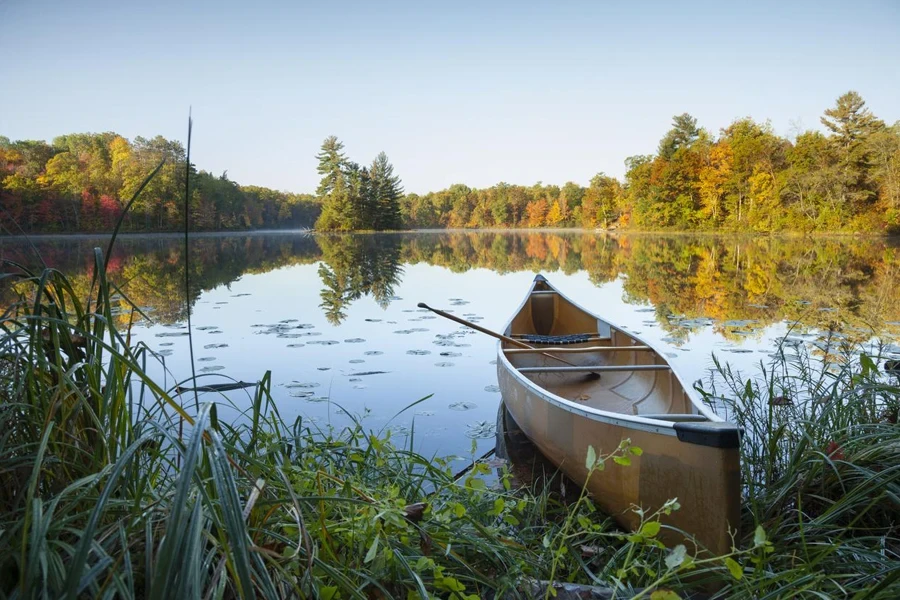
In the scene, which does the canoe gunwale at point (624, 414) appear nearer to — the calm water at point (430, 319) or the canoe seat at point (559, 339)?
the calm water at point (430, 319)

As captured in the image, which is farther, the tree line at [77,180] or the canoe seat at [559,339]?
the tree line at [77,180]

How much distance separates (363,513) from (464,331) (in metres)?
6.41

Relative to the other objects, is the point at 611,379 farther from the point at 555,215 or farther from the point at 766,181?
the point at 555,215

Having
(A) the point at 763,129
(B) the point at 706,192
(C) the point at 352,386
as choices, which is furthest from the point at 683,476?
(A) the point at 763,129

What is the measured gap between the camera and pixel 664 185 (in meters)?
42.1

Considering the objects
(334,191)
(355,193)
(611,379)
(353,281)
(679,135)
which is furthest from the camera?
(334,191)

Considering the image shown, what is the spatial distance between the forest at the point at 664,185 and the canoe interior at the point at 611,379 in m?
13.5

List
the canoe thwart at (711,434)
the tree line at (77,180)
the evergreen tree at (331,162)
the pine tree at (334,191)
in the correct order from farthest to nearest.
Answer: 1. the evergreen tree at (331,162)
2. the pine tree at (334,191)
3. the tree line at (77,180)
4. the canoe thwart at (711,434)

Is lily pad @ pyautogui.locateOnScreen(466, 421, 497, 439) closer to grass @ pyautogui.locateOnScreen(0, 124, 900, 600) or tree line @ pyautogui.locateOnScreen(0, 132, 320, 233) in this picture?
grass @ pyautogui.locateOnScreen(0, 124, 900, 600)

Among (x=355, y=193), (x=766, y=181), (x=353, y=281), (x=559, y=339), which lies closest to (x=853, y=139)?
(x=766, y=181)

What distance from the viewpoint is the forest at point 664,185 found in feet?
96.4

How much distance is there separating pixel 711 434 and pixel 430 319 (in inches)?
267

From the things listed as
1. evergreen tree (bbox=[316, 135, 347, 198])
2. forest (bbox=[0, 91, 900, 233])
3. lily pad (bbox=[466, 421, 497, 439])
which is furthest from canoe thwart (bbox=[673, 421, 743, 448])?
evergreen tree (bbox=[316, 135, 347, 198])

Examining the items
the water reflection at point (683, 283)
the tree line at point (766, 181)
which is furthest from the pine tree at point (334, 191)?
the water reflection at point (683, 283)
